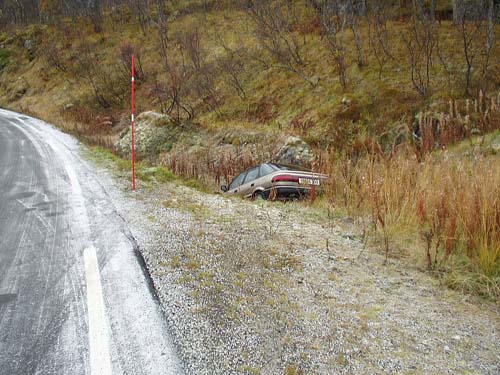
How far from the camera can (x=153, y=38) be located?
3331 cm

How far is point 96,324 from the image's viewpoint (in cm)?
326

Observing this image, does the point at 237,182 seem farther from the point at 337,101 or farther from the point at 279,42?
the point at 279,42

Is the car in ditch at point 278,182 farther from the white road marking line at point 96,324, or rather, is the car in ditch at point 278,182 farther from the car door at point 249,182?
the white road marking line at point 96,324

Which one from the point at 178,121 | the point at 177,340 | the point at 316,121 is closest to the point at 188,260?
the point at 177,340

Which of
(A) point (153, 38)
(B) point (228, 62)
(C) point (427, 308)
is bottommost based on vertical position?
(C) point (427, 308)

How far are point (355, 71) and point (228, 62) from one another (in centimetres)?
856

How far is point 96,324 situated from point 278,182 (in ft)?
21.1

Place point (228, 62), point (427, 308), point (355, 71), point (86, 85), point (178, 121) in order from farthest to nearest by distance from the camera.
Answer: point (86, 85) < point (228, 62) < point (178, 121) < point (355, 71) < point (427, 308)

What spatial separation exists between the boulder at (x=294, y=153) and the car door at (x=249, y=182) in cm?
312

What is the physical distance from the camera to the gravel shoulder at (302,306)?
290 cm

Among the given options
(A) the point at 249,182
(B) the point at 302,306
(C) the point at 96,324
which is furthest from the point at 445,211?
(A) the point at 249,182

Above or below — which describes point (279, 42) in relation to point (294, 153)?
above

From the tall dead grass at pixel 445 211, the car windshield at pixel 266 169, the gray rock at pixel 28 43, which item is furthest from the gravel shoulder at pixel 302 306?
the gray rock at pixel 28 43

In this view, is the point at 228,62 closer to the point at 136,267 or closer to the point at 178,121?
the point at 178,121
